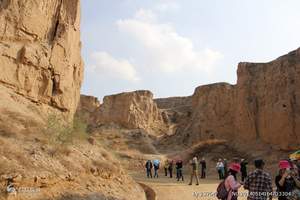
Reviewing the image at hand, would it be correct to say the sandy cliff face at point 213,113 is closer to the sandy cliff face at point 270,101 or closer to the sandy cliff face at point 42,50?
the sandy cliff face at point 270,101

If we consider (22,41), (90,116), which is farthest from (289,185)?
(90,116)

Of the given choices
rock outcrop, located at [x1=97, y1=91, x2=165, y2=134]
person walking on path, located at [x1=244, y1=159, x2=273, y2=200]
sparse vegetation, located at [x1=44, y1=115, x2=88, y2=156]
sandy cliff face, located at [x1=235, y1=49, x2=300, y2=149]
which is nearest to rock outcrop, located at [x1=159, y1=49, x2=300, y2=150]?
sandy cliff face, located at [x1=235, y1=49, x2=300, y2=149]

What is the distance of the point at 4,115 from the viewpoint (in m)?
11.3

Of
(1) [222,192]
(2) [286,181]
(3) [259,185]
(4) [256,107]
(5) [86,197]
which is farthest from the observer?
(4) [256,107]

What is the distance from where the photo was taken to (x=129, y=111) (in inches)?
1896

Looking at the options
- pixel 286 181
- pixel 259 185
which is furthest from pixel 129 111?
pixel 259 185

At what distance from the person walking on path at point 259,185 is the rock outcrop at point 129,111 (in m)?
41.8

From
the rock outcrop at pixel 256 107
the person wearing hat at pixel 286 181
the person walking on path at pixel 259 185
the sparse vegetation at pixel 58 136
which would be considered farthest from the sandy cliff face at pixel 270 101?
the person walking on path at pixel 259 185

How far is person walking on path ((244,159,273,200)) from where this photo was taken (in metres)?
6.21

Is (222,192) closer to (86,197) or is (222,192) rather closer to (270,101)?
(86,197)

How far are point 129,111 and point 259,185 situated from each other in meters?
42.1

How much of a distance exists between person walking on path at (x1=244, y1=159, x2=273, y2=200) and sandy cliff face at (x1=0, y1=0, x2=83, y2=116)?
1060 centimetres

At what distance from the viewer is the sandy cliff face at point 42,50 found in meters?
14.3

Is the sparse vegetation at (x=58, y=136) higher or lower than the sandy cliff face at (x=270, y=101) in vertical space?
lower
